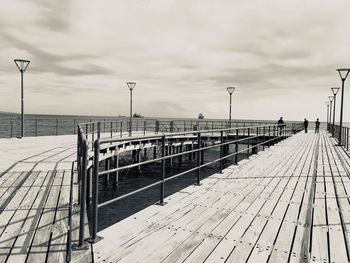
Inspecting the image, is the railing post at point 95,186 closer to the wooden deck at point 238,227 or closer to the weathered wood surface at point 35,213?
the wooden deck at point 238,227

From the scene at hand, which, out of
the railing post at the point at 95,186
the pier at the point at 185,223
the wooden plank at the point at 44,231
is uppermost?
the railing post at the point at 95,186

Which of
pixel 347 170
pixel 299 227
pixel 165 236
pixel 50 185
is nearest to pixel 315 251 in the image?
pixel 299 227

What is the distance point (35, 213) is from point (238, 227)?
3239mm

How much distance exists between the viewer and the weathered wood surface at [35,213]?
3.46 metres

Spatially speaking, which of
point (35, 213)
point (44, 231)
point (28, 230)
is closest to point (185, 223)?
point (44, 231)

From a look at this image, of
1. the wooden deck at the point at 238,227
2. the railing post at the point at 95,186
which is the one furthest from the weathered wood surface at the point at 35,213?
the wooden deck at the point at 238,227

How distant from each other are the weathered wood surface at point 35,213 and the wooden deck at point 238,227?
0.63 meters

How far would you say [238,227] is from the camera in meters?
4.20

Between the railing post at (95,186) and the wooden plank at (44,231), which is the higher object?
the railing post at (95,186)

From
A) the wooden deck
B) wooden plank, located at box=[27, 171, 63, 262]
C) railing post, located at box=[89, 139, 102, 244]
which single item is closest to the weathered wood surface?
wooden plank, located at box=[27, 171, 63, 262]

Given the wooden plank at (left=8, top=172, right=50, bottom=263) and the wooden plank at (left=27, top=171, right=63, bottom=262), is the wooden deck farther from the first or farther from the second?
the wooden plank at (left=8, top=172, right=50, bottom=263)

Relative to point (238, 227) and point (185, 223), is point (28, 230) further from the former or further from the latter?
point (238, 227)

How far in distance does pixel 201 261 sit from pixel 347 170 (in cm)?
846

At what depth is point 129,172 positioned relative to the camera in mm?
27547
